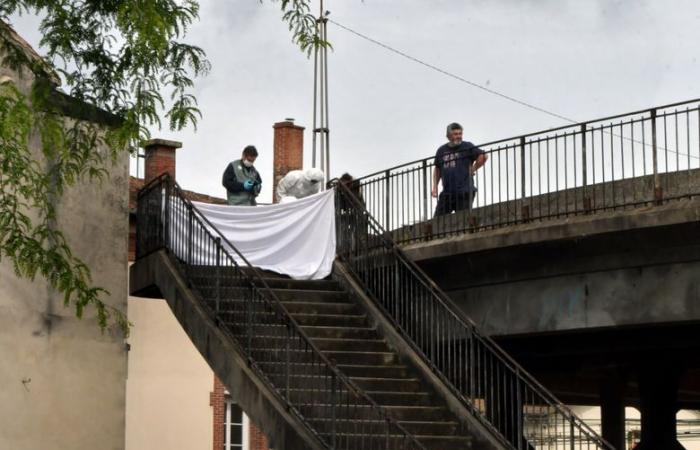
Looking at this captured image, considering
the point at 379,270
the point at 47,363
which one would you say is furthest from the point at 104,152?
the point at 379,270

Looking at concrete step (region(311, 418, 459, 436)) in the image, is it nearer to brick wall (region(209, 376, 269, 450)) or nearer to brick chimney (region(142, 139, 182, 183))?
brick wall (region(209, 376, 269, 450))

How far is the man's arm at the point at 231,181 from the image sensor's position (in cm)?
2592

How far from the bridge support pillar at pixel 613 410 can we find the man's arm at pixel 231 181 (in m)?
12.7

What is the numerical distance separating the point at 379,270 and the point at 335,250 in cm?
146

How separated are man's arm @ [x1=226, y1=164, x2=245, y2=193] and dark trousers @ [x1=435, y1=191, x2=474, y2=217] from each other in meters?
3.96

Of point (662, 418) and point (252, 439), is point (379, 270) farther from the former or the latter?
point (252, 439)

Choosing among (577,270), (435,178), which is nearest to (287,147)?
(435,178)

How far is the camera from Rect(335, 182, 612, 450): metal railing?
2017cm

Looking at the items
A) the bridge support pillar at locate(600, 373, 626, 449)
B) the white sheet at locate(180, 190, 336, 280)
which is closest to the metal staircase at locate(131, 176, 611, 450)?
the white sheet at locate(180, 190, 336, 280)

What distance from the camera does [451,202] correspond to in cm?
2323

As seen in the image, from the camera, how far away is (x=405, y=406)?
67.1ft

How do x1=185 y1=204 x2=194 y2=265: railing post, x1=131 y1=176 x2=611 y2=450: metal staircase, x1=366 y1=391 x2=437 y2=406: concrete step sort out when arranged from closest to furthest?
1. x1=131 y1=176 x2=611 y2=450: metal staircase
2. x1=366 y1=391 x2=437 y2=406: concrete step
3. x1=185 y1=204 x2=194 y2=265: railing post

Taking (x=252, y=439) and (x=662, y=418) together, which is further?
(x=252, y=439)

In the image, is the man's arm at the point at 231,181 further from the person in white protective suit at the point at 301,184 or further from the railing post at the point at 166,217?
the railing post at the point at 166,217
